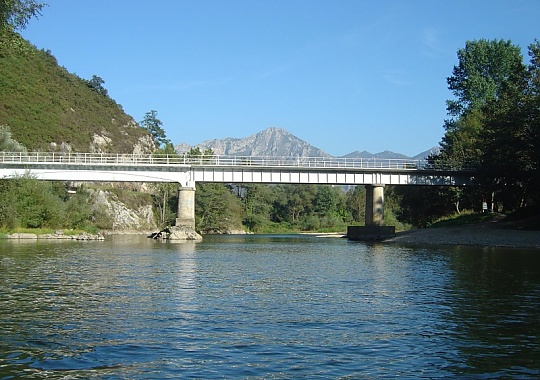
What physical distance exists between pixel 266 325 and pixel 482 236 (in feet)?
176

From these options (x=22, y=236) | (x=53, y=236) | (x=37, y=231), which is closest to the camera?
(x=22, y=236)

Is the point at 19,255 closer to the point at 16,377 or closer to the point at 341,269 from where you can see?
the point at 341,269

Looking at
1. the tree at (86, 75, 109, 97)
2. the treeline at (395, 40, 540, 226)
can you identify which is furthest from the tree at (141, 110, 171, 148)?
the treeline at (395, 40, 540, 226)

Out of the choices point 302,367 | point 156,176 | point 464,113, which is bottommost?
point 302,367

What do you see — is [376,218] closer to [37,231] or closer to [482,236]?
[482,236]

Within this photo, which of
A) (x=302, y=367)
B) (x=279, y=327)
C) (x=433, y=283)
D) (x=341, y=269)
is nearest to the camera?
(x=302, y=367)

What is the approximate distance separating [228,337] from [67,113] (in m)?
134

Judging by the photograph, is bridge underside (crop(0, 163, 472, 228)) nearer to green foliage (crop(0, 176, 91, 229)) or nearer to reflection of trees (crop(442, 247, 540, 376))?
green foliage (crop(0, 176, 91, 229))

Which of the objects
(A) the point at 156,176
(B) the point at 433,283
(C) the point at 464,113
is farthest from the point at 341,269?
(C) the point at 464,113

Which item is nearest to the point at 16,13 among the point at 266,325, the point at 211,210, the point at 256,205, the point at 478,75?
the point at 266,325

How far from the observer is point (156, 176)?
257 ft

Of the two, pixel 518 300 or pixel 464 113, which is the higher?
pixel 464 113

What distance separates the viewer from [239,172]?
80.1 metres

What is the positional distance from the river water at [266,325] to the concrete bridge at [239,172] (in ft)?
156
